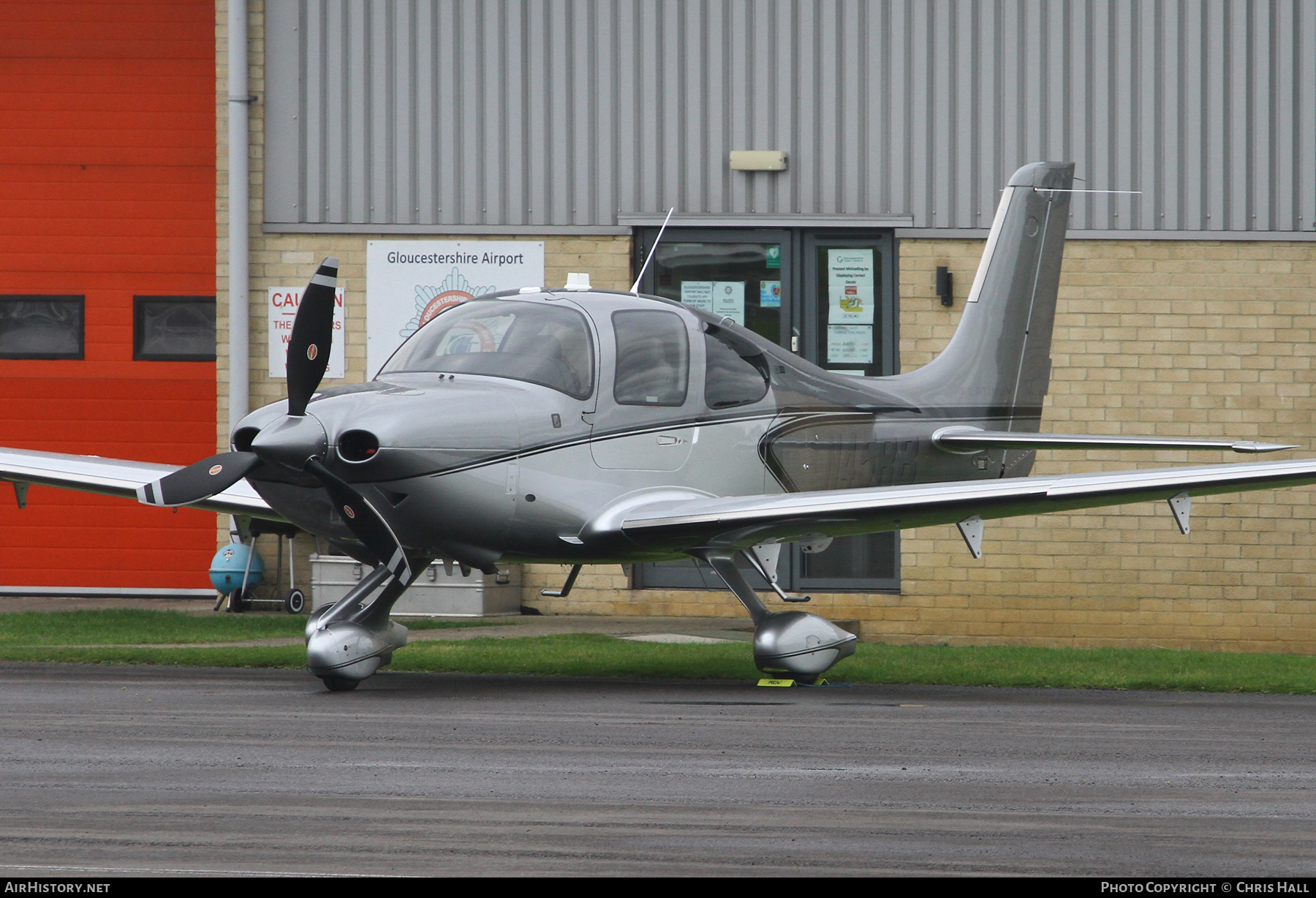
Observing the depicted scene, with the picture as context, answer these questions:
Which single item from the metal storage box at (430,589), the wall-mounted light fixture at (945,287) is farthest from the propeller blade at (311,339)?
the wall-mounted light fixture at (945,287)

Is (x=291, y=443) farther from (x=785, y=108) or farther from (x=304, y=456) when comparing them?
(x=785, y=108)

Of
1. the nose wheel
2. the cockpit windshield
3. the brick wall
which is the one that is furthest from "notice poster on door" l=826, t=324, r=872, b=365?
the cockpit windshield

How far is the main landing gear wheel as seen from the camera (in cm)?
934

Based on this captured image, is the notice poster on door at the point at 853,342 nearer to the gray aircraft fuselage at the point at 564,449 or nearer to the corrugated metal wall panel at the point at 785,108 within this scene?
the corrugated metal wall panel at the point at 785,108

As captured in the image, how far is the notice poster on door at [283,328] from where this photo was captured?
1588cm

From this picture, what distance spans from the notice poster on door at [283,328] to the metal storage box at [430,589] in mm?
1938

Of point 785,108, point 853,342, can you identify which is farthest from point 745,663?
point 785,108

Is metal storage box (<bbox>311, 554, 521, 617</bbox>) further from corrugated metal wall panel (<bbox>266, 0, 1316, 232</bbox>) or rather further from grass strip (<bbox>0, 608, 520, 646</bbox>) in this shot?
corrugated metal wall panel (<bbox>266, 0, 1316, 232</bbox>)

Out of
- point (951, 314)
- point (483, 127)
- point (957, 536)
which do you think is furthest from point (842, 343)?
point (483, 127)

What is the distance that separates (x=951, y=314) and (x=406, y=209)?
5375mm

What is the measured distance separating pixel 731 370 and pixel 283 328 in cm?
703

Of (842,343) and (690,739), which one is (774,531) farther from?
(842,343)

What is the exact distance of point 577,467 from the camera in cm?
939

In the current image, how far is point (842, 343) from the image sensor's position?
15555 mm
